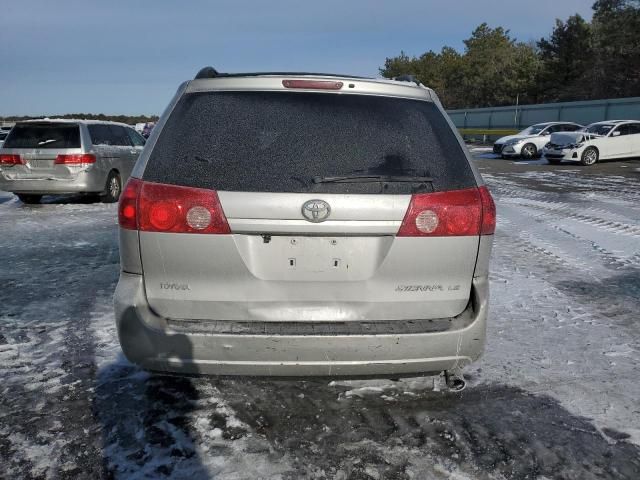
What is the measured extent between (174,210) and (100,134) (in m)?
9.94

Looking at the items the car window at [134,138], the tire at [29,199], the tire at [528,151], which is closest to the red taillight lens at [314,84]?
the tire at [29,199]

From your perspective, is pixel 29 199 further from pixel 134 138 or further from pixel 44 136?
pixel 134 138

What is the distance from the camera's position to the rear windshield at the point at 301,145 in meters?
2.52

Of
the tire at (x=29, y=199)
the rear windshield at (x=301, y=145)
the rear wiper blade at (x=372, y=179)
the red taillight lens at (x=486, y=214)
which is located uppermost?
the rear windshield at (x=301, y=145)

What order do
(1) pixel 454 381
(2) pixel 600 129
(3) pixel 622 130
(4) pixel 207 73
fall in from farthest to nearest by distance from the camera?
(2) pixel 600 129
(3) pixel 622 130
(1) pixel 454 381
(4) pixel 207 73

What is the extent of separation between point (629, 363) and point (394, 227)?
7.46 feet

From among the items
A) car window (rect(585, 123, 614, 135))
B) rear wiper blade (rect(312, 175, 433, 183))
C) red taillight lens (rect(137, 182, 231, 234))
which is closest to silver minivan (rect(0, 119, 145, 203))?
red taillight lens (rect(137, 182, 231, 234))

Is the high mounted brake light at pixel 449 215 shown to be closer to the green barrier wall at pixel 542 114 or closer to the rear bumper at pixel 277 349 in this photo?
the rear bumper at pixel 277 349

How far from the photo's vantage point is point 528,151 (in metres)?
Answer: 24.6

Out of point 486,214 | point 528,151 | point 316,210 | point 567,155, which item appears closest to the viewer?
point 316,210

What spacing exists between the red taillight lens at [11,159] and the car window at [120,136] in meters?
2.05

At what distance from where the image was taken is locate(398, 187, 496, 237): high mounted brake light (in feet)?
8.39

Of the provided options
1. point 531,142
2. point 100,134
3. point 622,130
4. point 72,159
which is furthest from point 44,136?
point 622,130

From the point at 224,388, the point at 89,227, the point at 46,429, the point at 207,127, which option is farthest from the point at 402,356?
the point at 89,227
